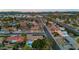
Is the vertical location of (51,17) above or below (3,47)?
above

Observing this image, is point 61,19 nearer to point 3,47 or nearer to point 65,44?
point 65,44
